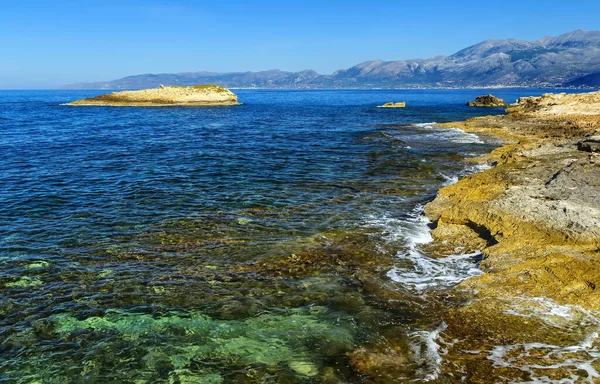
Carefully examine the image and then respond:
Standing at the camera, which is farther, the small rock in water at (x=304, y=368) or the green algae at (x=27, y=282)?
the green algae at (x=27, y=282)

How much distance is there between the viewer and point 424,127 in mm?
48562

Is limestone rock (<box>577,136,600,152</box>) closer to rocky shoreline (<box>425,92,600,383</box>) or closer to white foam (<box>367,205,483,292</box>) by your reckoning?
rocky shoreline (<box>425,92,600,383</box>)

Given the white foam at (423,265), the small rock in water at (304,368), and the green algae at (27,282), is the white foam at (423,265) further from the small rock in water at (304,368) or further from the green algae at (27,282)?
the green algae at (27,282)

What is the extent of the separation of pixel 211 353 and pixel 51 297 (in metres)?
5.05

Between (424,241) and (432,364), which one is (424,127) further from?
(432,364)

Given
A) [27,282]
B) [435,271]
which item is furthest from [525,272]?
[27,282]

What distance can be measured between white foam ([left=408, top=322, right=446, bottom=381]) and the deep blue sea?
51 millimetres

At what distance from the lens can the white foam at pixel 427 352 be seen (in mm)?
6961

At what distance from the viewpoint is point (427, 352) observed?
297 inches

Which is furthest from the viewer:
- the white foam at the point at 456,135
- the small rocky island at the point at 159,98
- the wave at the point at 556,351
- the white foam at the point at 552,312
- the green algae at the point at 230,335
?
the small rocky island at the point at 159,98

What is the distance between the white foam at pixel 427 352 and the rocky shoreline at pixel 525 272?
0.51 feet

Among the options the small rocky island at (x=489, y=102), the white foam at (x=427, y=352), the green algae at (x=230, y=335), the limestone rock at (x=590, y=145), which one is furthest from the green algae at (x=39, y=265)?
the small rocky island at (x=489, y=102)

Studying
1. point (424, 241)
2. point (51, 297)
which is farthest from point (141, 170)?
point (424, 241)

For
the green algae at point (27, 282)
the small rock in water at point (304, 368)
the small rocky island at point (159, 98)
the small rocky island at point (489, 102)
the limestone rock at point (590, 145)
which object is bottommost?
the small rock in water at point (304, 368)
